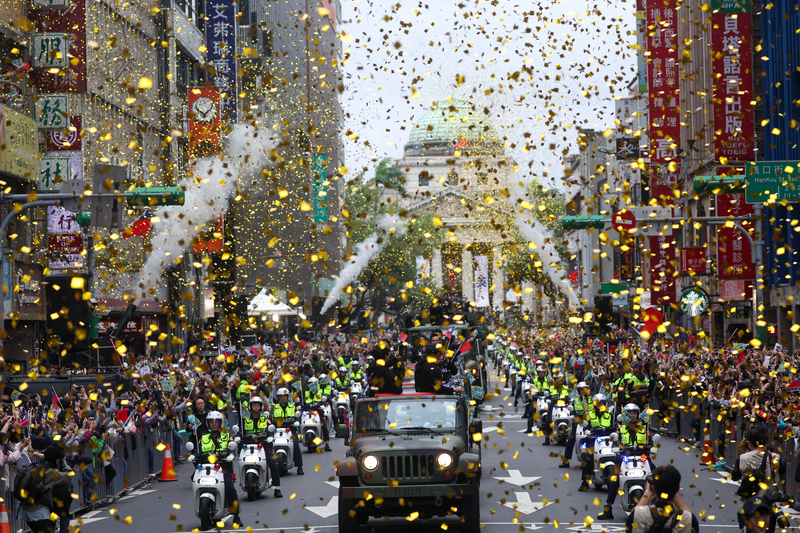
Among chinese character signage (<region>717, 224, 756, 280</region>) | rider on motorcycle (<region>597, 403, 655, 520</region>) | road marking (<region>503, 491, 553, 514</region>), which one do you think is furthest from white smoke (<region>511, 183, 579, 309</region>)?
rider on motorcycle (<region>597, 403, 655, 520</region>)

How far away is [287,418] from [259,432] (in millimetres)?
2634

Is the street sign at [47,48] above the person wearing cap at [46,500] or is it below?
above

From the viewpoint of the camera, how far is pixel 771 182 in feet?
71.4

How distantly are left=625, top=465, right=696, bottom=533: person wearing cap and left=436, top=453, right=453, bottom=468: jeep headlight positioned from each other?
16.4ft

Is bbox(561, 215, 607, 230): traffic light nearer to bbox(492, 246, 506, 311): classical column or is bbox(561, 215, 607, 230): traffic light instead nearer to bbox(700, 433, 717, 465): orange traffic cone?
bbox(700, 433, 717, 465): orange traffic cone

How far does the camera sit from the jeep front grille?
43.8 feet

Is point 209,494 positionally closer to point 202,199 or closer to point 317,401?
point 317,401

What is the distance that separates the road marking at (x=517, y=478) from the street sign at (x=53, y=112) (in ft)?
63.4

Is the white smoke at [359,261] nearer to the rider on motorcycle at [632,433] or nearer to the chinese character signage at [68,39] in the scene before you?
the chinese character signage at [68,39]

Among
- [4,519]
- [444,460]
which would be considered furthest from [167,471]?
[444,460]

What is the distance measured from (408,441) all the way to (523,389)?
21.3m

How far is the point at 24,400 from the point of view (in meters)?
21.4

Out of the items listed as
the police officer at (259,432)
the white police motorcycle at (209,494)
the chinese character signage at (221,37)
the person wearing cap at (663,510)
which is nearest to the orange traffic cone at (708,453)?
the police officer at (259,432)

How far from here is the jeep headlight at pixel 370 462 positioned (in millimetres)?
13375
